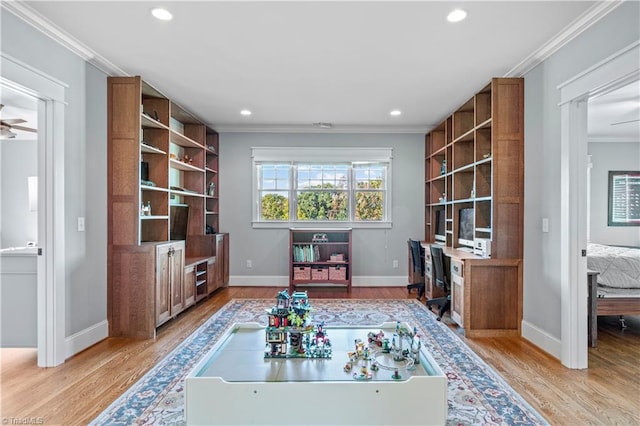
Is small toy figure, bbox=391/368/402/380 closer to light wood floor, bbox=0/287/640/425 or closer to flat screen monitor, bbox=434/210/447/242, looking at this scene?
light wood floor, bbox=0/287/640/425

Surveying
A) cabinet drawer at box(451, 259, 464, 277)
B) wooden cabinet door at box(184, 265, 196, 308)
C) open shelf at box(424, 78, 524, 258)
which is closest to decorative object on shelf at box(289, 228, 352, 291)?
wooden cabinet door at box(184, 265, 196, 308)

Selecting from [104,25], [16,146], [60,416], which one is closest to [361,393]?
[60,416]

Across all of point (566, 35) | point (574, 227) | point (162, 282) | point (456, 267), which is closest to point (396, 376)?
point (574, 227)

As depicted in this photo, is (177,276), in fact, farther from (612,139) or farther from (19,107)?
(612,139)

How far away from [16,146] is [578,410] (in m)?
7.10

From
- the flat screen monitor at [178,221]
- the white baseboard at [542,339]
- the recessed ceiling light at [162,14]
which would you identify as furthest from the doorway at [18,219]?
the white baseboard at [542,339]

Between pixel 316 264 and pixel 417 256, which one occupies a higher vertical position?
pixel 417 256

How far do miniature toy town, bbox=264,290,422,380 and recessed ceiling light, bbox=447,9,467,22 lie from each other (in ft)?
7.16

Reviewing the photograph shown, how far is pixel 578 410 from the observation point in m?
2.14

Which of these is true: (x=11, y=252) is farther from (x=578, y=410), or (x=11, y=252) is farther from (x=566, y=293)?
(x=566, y=293)

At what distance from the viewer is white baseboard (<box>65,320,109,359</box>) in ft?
9.79

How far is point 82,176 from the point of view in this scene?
3.21 meters

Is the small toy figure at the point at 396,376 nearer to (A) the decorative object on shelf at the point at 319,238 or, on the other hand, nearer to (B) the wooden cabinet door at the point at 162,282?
(B) the wooden cabinet door at the point at 162,282

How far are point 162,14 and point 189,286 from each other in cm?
307
